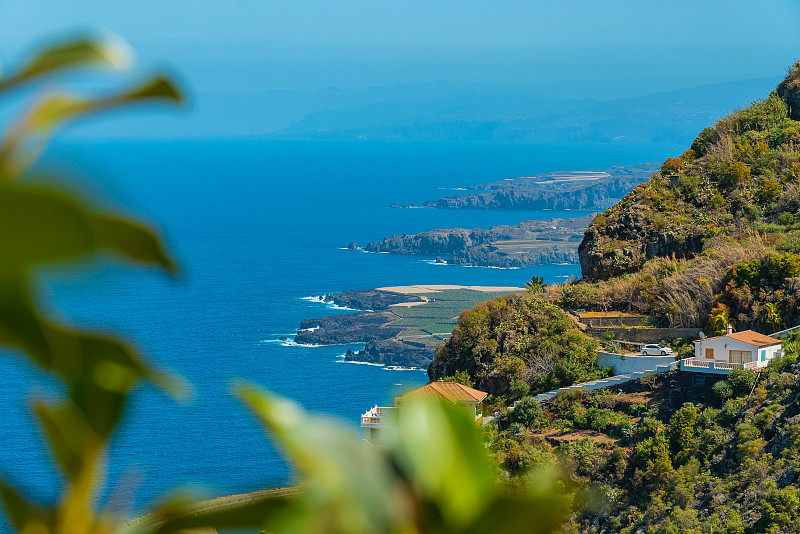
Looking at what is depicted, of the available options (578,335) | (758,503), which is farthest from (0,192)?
(578,335)

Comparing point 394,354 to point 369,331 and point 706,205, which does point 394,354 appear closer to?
point 369,331

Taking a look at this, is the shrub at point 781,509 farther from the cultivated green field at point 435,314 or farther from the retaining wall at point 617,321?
the cultivated green field at point 435,314

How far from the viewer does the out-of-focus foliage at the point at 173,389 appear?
18.9 inches

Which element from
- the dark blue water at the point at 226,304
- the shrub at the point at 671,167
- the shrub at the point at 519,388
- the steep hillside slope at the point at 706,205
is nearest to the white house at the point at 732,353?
the shrub at the point at 519,388

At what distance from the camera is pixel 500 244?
10906 centimetres

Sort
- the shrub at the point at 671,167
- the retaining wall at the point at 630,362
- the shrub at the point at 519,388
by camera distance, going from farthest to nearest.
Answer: the shrub at the point at 671,167, the shrub at the point at 519,388, the retaining wall at the point at 630,362

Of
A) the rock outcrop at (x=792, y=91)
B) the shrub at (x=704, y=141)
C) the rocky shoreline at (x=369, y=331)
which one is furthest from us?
the rocky shoreline at (x=369, y=331)

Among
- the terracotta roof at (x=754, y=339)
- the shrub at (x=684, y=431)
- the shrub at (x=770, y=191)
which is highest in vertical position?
the shrub at (x=770, y=191)

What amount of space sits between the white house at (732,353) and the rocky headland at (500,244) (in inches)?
3120

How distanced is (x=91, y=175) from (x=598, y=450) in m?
19.3

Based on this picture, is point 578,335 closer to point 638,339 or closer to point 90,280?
point 638,339

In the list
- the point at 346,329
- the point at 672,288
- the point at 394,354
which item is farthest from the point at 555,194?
the point at 672,288

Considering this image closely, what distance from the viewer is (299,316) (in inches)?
3088

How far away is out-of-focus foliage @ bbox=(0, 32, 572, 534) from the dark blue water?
1 cm
